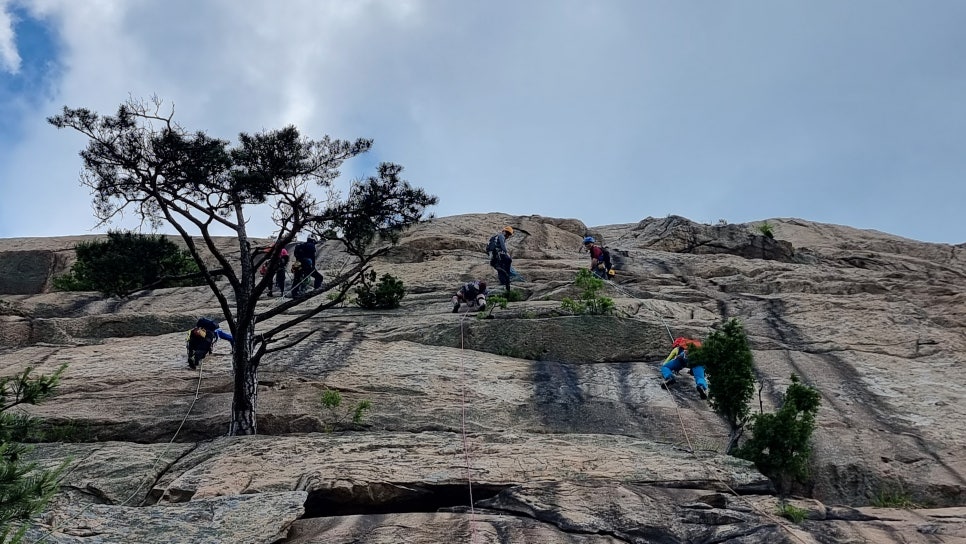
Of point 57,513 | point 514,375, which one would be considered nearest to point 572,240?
point 514,375

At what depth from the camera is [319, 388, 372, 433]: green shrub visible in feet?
42.7

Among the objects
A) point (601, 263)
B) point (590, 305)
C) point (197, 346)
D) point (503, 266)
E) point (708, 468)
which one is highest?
point (601, 263)

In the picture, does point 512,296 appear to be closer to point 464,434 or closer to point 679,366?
point 679,366

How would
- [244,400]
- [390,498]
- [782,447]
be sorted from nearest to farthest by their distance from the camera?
[390,498] → [782,447] → [244,400]

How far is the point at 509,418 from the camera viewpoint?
43.4 feet

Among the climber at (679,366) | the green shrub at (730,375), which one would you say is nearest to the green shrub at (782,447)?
the green shrub at (730,375)

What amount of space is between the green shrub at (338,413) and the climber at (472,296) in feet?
16.7

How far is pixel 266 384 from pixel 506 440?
4.95m

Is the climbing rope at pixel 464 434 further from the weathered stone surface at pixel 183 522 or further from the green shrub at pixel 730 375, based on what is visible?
the green shrub at pixel 730 375

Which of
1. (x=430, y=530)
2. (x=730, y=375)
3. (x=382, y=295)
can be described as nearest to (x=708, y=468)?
(x=730, y=375)

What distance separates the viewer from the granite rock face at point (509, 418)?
9.45 m

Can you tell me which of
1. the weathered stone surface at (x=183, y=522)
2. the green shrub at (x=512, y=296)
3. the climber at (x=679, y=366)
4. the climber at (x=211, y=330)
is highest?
the green shrub at (x=512, y=296)

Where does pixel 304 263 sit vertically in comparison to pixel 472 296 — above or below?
above

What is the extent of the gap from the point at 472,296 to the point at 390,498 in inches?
333
